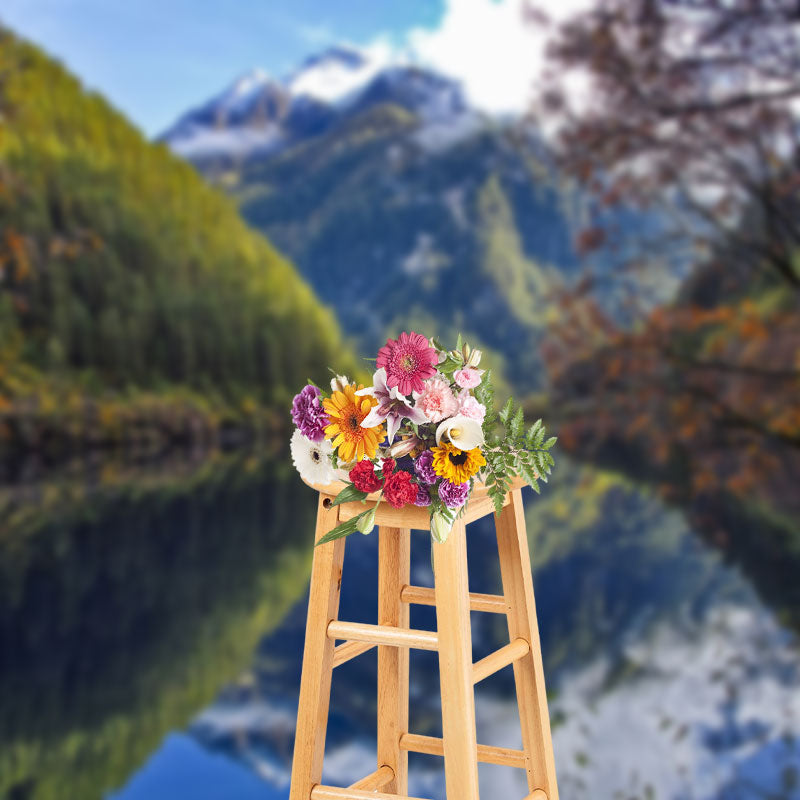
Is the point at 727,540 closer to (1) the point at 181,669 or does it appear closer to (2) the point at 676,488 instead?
(2) the point at 676,488

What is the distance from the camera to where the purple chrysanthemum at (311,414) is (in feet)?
4.91

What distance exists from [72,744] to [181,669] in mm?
625

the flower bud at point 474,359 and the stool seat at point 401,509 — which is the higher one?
the flower bud at point 474,359

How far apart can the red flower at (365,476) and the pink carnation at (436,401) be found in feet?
0.42

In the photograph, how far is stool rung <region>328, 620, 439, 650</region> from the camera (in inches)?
59.1

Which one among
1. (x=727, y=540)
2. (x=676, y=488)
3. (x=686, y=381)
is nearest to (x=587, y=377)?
(x=686, y=381)

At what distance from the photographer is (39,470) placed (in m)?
10.1

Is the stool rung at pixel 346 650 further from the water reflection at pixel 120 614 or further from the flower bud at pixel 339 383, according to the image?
the water reflection at pixel 120 614

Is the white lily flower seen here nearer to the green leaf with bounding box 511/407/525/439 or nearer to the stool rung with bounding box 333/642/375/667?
the green leaf with bounding box 511/407/525/439

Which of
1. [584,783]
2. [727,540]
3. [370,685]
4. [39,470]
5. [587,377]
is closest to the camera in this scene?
[584,783]

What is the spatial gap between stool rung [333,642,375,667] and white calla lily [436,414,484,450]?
51 cm

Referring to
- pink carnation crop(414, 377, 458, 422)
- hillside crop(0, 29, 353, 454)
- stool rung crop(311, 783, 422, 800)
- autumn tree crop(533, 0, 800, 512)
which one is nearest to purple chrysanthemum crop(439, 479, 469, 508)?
pink carnation crop(414, 377, 458, 422)

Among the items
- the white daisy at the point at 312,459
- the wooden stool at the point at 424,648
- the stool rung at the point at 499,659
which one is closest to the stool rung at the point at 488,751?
the wooden stool at the point at 424,648

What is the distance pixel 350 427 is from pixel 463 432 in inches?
7.4
